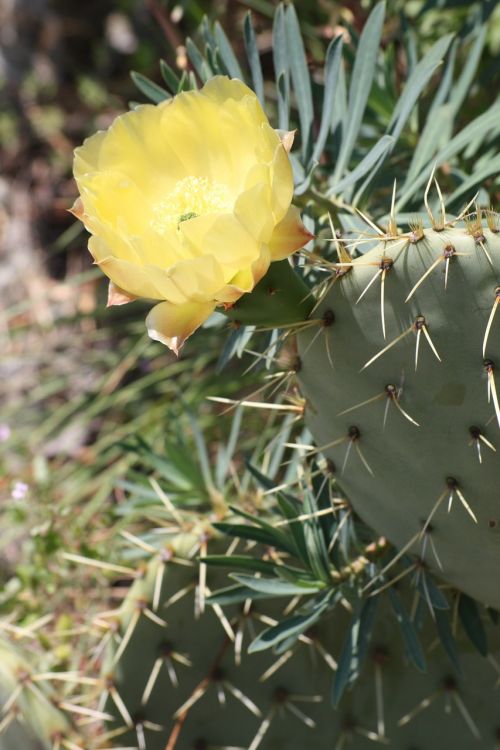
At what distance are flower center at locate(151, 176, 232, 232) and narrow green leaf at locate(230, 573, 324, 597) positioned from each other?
1.32ft

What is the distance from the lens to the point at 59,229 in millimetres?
2729

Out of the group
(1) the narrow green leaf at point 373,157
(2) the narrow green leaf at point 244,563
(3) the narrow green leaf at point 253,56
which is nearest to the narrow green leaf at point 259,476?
(2) the narrow green leaf at point 244,563

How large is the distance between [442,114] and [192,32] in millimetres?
1342

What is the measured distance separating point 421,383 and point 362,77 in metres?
0.47

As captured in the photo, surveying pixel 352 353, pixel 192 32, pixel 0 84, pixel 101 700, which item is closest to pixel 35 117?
pixel 0 84

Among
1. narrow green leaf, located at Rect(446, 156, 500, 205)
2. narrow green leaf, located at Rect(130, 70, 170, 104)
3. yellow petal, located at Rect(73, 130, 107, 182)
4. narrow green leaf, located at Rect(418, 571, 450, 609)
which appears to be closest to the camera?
yellow petal, located at Rect(73, 130, 107, 182)

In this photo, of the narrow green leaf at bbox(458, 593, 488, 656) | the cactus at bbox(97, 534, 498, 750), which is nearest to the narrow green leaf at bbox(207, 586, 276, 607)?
the cactus at bbox(97, 534, 498, 750)

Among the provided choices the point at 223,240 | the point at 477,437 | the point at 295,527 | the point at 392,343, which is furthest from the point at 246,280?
the point at 295,527

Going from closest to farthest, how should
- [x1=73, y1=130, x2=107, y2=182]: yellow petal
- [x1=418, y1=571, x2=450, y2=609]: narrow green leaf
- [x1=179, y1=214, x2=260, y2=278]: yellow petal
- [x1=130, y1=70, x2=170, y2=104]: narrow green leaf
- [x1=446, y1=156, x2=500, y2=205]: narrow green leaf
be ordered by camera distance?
[x1=179, y1=214, x2=260, y2=278]: yellow petal < [x1=73, y1=130, x2=107, y2=182]: yellow petal < [x1=418, y1=571, x2=450, y2=609]: narrow green leaf < [x1=446, y1=156, x2=500, y2=205]: narrow green leaf < [x1=130, y1=70, x2=170, y2=104]: narrow green leaf

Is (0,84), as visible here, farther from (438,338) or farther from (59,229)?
(438,338)

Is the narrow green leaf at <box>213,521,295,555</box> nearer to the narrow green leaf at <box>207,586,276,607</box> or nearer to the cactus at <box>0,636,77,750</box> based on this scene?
the narrow green leaf at <box>207,586,276,607</box>

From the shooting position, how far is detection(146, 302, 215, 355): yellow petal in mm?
805

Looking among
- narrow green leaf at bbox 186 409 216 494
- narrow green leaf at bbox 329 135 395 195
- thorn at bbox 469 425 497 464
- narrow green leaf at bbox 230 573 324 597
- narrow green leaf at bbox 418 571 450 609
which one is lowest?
narrow green leaf at bbox 186 409 216 494

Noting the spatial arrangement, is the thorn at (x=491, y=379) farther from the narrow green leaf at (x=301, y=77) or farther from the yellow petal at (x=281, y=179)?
the narrow green leaf at (x=301, y=77)
